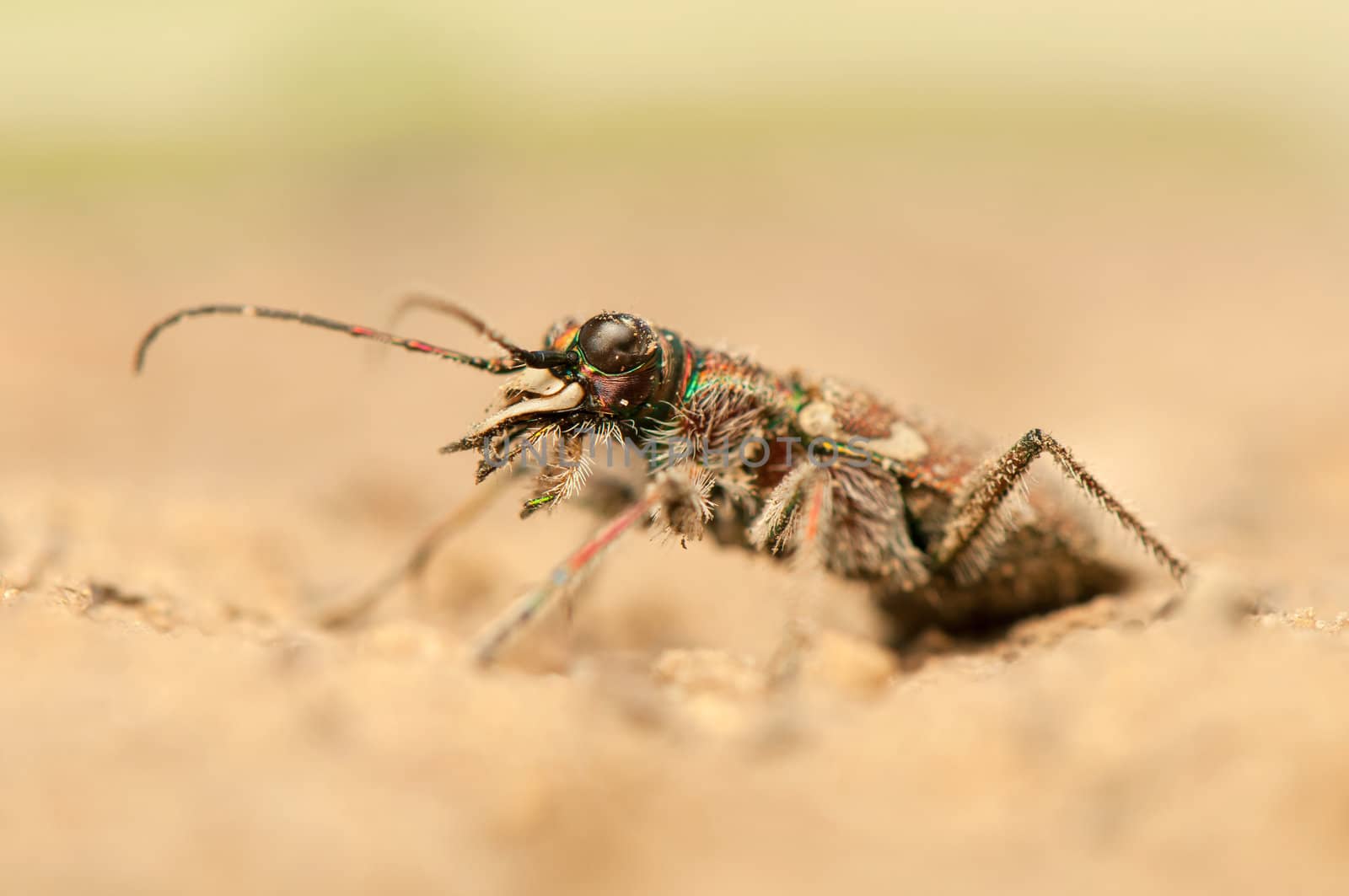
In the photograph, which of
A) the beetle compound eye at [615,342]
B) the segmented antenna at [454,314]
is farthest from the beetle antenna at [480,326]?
the beetle compound eye at [615,342]

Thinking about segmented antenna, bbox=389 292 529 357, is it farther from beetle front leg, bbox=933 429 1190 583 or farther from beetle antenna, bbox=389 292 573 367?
beetle front leg, bbox=933 429 1190 583

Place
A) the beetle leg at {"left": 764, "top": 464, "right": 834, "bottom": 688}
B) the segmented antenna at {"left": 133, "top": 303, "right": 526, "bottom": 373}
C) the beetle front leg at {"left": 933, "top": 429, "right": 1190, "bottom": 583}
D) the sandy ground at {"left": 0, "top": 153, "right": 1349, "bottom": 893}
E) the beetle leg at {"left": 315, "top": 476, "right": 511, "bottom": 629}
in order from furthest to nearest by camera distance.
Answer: the beetle leg at {"left": 315, "top": 476, "right": 511, "bottom": 629}, the beetle front leg at {"left": 933, "top": 429, "right": 1190, "bottom": 583}, the segmented antenna at {"left": 133, "top": 303, "right": 526, "bottom": 373}, the beetle leg at {"left": 764, "top": 464, "right": 834, "bottom": 688}, the sandy ground at {"left": 0, "top": 153, "right": 1349, "bottom": 893}

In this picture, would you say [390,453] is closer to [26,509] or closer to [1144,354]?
[26,509]

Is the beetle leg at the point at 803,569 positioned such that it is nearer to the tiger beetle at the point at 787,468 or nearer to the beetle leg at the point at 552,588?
the tiger beetle at the point at 787,468

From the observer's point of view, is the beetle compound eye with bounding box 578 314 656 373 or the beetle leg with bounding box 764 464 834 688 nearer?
the beetle leg with bounding box 764 464 834 688

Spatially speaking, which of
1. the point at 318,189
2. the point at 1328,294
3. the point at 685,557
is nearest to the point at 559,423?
the point at 685,557

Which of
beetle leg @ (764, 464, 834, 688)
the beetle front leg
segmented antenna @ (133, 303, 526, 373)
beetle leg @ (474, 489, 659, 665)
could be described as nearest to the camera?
beetle leg @ (474, 489, 659, 665)

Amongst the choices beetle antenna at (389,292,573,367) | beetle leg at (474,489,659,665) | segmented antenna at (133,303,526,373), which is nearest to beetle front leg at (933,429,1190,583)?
beetle leg at (474,489,659,665)
